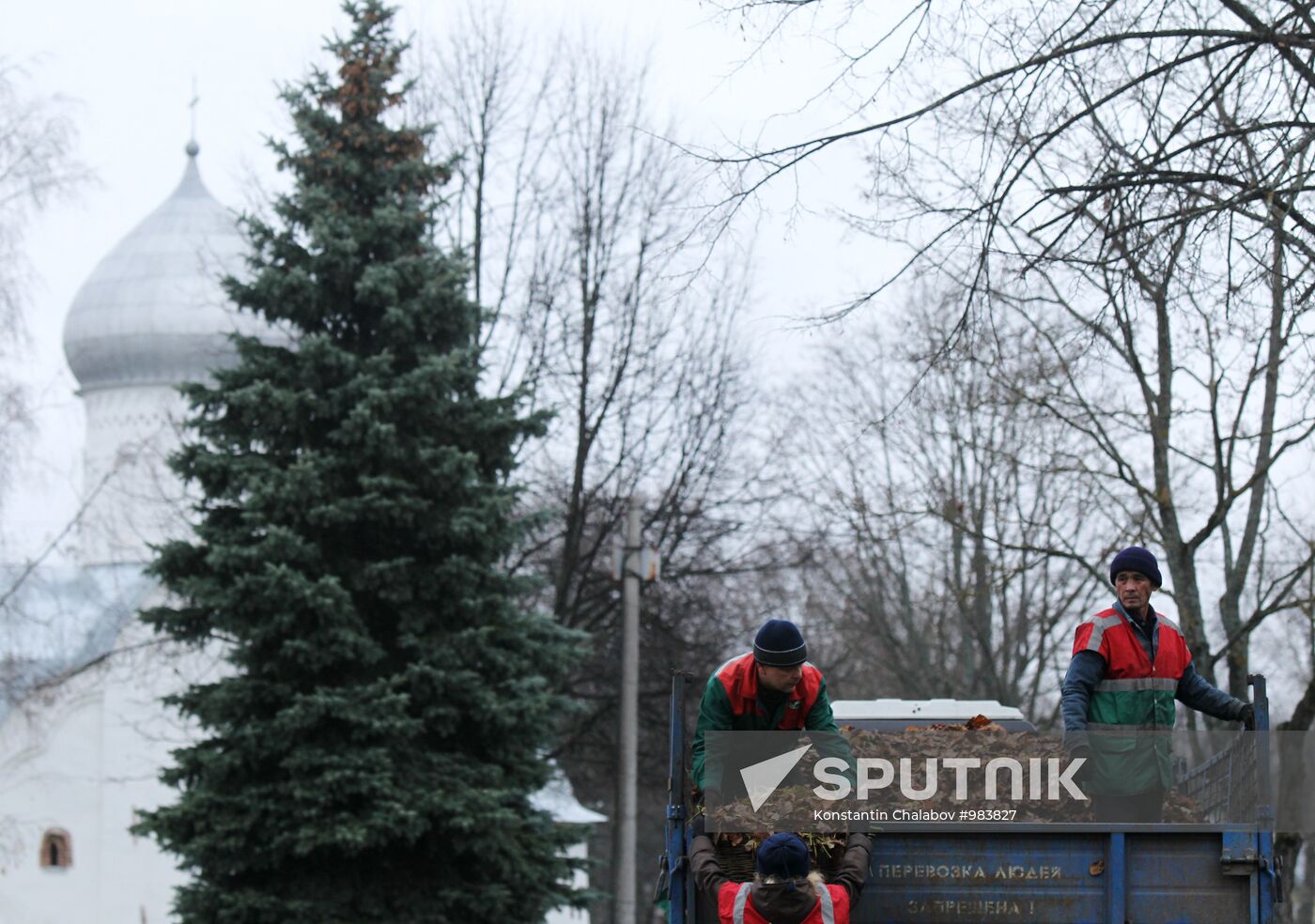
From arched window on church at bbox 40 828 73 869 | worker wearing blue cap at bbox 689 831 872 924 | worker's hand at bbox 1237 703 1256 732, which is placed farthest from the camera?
arched window on church at bbox 40 828 73 869

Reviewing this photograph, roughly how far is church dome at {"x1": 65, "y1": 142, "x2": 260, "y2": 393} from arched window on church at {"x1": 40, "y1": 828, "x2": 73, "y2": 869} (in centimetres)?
1100

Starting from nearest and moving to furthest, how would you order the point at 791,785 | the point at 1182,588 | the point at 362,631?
1. the point at 791,785
2. the point at 1182,588
3. the point at 362,631

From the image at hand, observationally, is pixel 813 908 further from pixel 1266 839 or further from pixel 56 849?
pixel 56 849

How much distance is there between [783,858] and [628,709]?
17.3 m

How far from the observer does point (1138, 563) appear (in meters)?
8.65

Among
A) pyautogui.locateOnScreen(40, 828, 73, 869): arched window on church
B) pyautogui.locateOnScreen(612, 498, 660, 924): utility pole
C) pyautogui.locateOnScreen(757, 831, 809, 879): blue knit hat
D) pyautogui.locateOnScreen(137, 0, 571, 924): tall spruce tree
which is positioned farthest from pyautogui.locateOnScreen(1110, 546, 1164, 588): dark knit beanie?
pyautogui.locateOnScreen(40, 828, 73, 869): arched window on church

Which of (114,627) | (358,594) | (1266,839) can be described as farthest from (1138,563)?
(114,627)

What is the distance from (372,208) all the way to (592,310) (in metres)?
7.88

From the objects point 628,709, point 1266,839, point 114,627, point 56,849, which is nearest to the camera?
point 1266,839

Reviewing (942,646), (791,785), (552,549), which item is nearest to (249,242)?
(552,549)

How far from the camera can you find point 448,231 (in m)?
30.0

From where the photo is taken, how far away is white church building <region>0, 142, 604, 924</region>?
41.3 metres

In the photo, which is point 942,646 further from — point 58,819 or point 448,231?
point 58,819

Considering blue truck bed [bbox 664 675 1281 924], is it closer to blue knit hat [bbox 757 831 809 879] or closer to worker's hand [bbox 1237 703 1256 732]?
worker's hand [bbox 1237 703 1256 732]
